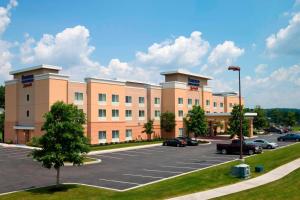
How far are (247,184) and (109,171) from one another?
13.0m

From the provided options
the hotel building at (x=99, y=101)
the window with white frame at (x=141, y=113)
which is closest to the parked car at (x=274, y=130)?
the hotel building at (x=99, y=101)

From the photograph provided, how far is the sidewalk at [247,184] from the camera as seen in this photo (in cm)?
1925

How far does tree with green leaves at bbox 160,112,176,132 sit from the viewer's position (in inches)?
2589

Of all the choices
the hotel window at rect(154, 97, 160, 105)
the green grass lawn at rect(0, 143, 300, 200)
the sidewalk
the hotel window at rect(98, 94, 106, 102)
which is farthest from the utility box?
the hotel window at rect(154, 97, 160, 105)

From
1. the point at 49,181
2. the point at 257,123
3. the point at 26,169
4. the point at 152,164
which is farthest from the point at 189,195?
the point at 257,123

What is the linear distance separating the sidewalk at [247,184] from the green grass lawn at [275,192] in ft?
2.48

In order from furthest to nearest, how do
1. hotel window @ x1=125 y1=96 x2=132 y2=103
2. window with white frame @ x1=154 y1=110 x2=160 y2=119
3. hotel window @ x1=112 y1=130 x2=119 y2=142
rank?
1. window with white frame @ x1=154 y1=110 x2=160 y2=119
2. hotel window @ x1=125 y1=96 x2=132 y2=103
3. hotel window @ x1=112 y1=130 x2=119 y2=142

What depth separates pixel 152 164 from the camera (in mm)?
33875

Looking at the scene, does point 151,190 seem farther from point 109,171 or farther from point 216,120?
point 216,120

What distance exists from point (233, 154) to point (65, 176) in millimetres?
21019

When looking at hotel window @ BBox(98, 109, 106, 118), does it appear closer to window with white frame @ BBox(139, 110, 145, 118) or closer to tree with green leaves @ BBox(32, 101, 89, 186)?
window with white frame @ BBox(139, 110, 145, 118)

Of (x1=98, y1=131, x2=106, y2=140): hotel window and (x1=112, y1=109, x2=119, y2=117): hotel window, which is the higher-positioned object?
(x1=112, y1=109, x2=119, y2=117): hotel window

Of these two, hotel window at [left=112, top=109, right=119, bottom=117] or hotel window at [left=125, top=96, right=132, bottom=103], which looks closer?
hotel window at [left=112, top=109, right=119, bottom=117]

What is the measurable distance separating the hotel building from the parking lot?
13.2 m
